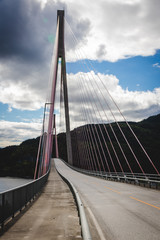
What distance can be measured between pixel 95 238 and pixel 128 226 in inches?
57.4

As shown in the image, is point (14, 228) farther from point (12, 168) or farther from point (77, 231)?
point (12, 168)

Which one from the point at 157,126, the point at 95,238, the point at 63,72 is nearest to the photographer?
the point at 95,238

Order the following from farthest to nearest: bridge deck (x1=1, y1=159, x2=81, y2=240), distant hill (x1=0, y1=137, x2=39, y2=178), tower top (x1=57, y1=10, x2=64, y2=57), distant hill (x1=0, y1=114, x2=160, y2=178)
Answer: distant hill (x1=0, y1=137, x2=39, y2=178)
distant hill (x1=0, y1=114, x2=160, y2=178)
tower top (x1=57, y1=10, x2=64, y2=57)
bridge deck (x1=1, y1=159, x2=81, y2=240)

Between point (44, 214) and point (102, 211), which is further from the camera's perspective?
point (102, 211)

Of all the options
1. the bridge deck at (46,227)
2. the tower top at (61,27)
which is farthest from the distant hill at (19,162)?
the bridge deck at (46,227)

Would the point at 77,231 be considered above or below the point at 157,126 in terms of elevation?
below

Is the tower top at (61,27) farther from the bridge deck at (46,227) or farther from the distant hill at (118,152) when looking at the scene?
the bridge deck at (46,227)

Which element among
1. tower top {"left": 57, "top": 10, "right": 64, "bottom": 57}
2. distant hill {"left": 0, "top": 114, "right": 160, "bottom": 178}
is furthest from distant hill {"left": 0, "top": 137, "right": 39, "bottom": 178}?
tower top {"left": 57, "top": 10, "right": 64, "bottom": 57}

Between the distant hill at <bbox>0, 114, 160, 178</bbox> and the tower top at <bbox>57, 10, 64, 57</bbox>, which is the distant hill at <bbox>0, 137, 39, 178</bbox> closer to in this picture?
the distant hill at <bbox>0, 114, 160, 178</bbox>

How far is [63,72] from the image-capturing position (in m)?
50.2

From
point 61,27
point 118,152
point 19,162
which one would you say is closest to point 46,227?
point 61,27

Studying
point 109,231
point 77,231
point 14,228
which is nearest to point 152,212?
point 109,231

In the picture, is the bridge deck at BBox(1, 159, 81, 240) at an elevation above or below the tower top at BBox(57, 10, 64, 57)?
below

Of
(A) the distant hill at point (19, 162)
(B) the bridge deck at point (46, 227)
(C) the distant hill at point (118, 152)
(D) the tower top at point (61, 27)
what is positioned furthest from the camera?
(A) the distant hill at point (19, 162)
